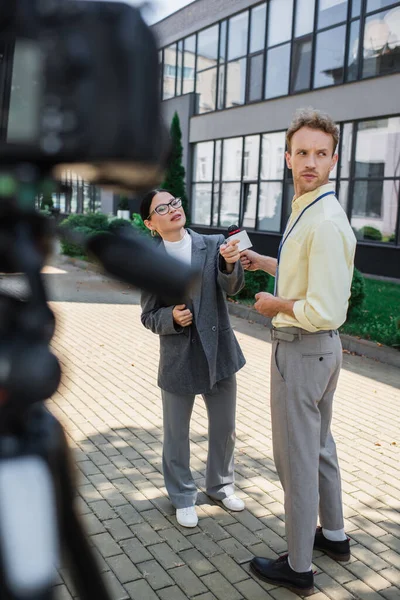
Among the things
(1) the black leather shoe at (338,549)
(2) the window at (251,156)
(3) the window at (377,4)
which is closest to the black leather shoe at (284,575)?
(1) the black leather shoe at (338,549)

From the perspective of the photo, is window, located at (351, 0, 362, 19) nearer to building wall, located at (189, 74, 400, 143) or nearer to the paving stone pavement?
building wall, located at (189, 74, 400, 143)

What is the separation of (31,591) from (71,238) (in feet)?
1.50

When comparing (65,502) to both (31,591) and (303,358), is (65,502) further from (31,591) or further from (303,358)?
(303,358)

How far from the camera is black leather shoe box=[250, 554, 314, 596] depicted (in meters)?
3.14

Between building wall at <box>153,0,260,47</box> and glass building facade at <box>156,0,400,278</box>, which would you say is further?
building wall at <box>153,0,260,47</box>

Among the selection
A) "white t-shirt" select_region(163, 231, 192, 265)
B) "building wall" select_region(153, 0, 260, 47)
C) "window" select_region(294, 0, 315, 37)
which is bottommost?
"white t-shirt" select_region(163, 231, 192, 265)

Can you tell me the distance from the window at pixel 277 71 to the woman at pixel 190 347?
18.0 meters

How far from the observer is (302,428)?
296 cm

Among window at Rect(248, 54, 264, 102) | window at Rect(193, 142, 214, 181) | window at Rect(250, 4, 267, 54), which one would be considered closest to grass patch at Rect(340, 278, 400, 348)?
window at Rect(248, 54, 264, 102)

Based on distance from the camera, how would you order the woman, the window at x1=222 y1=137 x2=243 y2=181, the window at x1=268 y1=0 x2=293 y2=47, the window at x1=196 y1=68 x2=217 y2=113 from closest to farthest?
the woman
the window at x1=268 y1=0 x2=293 y2=47
the window at x1=222 y1=137 x2=243 y2=181
the window at x1=196 y1=68 x2=217 y2=113

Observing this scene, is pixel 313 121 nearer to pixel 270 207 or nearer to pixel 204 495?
pixel 204 495

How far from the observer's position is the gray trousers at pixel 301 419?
2.94 meters

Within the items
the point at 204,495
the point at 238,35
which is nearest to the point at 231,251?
the point at 204,495

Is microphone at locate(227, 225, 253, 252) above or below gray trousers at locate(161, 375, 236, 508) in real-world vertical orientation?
above
